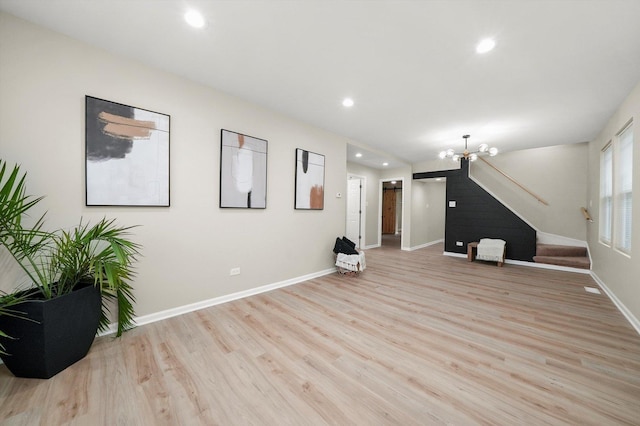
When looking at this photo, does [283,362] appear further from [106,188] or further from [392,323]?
[106,188]

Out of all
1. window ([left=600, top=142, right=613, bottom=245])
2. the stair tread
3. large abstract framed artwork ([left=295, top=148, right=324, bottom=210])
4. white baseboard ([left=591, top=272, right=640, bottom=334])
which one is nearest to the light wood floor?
white baseboard ([left=591, top=272, right=640, bottom=334])

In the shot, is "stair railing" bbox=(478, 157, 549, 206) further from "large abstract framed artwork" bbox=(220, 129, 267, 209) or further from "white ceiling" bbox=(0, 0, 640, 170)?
"large abstract framed artwork" bbox=(220, 129, 267, 209)

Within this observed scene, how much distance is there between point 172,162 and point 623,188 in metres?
5.62

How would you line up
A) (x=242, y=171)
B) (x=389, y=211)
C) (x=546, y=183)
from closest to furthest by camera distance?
(x=242, y=171) → (x=546, y=183) → (x=389, y=211)

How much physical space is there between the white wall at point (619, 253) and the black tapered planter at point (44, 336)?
5.11m

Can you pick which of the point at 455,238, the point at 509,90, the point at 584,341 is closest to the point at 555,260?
the point at 455,238

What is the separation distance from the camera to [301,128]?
387 centimetres

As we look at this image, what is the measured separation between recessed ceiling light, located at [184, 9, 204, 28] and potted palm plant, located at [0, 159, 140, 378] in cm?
160

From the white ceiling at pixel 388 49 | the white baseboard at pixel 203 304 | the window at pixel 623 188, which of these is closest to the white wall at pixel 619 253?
the window at pixel 623 188

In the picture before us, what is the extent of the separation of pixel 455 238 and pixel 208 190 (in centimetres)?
622

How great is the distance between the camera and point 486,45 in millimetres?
2014

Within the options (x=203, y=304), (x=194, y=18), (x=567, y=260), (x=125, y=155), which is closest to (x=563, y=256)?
(x=567, y=260)

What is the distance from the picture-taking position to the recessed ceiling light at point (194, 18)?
5.72ft

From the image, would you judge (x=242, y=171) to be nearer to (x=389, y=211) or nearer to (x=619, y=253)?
(x=619, y=253)
